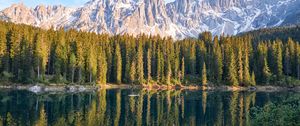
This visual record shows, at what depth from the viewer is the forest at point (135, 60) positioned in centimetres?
11656

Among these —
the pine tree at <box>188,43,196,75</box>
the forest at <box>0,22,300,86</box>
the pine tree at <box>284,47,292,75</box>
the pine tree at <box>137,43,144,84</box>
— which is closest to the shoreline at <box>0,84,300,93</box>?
the forest at <box>0,22,300,86</box>

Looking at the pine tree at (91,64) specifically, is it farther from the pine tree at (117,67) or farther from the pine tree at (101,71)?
the pine tree at (117,67)

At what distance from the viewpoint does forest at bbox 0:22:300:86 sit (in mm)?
116562

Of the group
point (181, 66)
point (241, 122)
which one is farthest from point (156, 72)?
point (241, 122)

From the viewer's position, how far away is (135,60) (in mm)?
141250

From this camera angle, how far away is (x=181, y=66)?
502ft

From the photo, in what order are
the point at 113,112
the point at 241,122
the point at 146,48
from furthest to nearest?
the point at 146,48, the point at 113,112, the point at 241,122

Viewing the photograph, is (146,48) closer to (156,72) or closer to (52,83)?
(156,72)

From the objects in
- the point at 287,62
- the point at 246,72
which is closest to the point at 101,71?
the point at 246,72

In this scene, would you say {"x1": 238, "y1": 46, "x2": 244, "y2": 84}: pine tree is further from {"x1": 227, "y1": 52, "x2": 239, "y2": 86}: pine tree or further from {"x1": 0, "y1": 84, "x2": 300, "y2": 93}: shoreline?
{"x1": 0, "y1": 84, "x2": 300, "y2": 93}: shoreline

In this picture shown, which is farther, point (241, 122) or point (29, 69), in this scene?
point (29, 69)

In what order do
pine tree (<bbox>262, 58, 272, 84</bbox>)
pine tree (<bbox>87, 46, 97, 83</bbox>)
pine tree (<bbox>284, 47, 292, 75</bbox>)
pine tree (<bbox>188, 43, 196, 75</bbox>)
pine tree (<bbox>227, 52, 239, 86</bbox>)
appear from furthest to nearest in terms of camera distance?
pine tree (<bbox>188, 43, 196, 75</bbox>) → pine tree (<bbox>284, 47, 292, 75</bbox>) → pine tree (<bbox>262, 58, 272, 84</bbox>) → pine tree (<bbox>227, 52, 239, 86</bbox>) → pine tree (<bbox>87, 46, 97, 83</bbox>)

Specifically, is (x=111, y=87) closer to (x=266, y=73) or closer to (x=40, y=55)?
(x=40, y=55)

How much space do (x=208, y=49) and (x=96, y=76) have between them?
54390 millimetres
